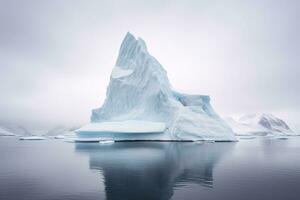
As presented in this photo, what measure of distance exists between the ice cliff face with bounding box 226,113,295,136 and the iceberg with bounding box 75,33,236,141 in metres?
45.3

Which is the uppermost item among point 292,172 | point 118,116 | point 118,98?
point 118,98

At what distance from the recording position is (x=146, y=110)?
45906mm

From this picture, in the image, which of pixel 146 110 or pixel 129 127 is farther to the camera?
pixel 146 110

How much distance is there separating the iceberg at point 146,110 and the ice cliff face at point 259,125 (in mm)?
45339

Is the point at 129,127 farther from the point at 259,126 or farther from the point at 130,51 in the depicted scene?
the point at 259,126

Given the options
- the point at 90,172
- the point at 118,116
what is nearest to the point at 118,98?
the point at 118,116

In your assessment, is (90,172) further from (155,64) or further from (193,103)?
(155,64)

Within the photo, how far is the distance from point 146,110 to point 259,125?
243ft

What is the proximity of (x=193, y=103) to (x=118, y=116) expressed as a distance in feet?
46.5

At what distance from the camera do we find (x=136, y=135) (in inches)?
1644

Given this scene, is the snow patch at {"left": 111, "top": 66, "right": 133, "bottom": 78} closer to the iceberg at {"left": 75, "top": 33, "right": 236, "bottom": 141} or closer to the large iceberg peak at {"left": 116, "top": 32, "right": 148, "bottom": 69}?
the iceberg at {"left": 75, "top": 33, "right": 236, "bottom": 141}

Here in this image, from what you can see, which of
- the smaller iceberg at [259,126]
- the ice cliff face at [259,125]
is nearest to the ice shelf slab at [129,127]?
the smaller iceberg at [259,126]

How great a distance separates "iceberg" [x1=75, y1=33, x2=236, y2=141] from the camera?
40781mm

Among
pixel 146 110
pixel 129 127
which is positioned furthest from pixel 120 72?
pixel 129 127
